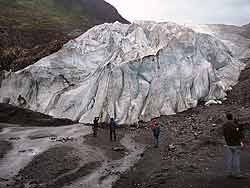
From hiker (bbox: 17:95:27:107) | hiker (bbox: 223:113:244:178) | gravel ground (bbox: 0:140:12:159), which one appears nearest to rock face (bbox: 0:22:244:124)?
hiker (bbox: 17:95:27:107)

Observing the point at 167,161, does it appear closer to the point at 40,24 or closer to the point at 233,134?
the point at 233,134

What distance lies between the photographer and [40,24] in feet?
260

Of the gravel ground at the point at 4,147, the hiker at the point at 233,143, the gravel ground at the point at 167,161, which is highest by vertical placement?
the hiker at the point at 233,143

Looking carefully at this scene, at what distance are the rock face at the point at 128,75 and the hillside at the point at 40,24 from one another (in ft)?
17.8

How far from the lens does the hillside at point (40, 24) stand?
5259 centimetres

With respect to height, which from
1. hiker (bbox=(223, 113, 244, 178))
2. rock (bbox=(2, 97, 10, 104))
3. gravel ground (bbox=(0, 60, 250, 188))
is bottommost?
rock (bbox=(2, 97, 10, 104))

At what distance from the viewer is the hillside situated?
A: 52.6 metres

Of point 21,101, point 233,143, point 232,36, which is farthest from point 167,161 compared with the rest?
point 232,36

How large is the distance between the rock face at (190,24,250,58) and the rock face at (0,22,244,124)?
5.40m

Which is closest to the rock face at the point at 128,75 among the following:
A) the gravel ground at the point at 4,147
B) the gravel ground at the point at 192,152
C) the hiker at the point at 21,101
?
the hiker at the point at 21,101

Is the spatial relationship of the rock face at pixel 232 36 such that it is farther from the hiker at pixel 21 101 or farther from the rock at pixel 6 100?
the rock at pixel 6 100

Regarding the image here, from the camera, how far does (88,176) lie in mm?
18766

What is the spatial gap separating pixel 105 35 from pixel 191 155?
3128cm

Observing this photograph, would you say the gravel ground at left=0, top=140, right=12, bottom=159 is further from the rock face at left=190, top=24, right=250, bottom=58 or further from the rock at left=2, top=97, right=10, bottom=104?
the rock face at left=190, top=24, right=250, bottom=58
